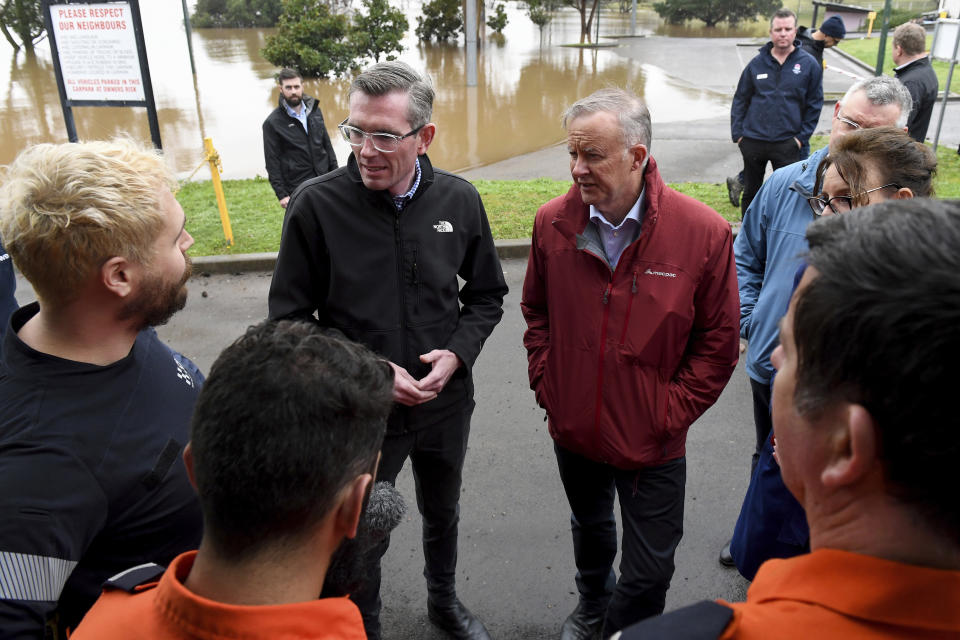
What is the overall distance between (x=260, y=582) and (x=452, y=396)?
1720mm

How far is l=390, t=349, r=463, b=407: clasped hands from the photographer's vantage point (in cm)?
258

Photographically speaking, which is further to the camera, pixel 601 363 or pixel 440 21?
pixel 440 21

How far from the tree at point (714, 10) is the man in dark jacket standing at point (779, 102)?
1412 inches

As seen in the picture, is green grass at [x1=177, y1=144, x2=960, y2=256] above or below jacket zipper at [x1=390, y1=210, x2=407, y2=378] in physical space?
below

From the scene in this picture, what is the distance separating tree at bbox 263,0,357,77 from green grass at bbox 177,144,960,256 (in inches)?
429

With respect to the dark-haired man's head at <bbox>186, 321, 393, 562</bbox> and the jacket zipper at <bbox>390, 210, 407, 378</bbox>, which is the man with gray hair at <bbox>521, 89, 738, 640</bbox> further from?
the dark-haired man's head at <bbox>186, 321, 393, 562</bbox>

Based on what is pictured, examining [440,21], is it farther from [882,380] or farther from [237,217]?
[882,380]

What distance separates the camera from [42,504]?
1.42 metres

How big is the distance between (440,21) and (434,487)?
27086mm

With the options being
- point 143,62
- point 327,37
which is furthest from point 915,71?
point 327,37

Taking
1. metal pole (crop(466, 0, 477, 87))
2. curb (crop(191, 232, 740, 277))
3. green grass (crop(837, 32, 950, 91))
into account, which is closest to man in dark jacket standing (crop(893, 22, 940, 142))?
Result: curb (crop(191, 232, 740, 277))

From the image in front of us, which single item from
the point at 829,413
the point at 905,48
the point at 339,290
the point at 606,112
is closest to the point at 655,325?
the point at 606,112

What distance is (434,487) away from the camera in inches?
119

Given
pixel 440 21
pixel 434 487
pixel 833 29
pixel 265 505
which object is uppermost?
pixel 440 21
